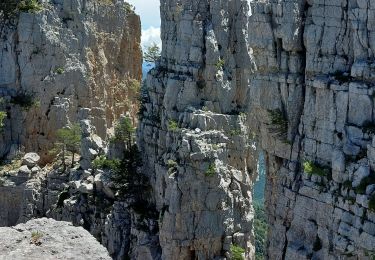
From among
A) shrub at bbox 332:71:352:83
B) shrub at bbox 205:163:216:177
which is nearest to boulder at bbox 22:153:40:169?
shrub at bbox 205:163:216:177

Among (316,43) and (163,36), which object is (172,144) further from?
(316,43)

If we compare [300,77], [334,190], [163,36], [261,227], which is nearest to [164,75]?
[163,36]

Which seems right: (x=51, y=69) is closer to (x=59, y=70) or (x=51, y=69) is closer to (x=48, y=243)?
(x=59, y=70)

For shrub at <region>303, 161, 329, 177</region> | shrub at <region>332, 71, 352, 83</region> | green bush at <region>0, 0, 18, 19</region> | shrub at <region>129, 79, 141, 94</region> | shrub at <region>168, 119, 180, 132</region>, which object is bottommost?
shrub at <region>168, 119, 180, 132</region>

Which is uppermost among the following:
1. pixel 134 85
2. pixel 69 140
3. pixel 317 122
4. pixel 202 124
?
pixel 317 122

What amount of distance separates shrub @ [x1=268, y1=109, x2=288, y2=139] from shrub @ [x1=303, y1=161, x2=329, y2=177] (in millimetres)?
3252

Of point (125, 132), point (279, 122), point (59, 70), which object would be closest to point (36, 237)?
point (279, 122)

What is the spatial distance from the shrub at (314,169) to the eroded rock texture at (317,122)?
0.07 meters

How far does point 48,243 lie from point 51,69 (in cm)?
5106

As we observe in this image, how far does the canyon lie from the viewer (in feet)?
98.1

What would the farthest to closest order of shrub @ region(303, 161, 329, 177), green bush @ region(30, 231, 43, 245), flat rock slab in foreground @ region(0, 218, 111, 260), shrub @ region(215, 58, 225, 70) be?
shrub @ region(215, 58, 225, 70) → shrub @ region(303, 161, 329, 177) → green bush @ region(30, 231, 43, 245) → flat rock slab in foreground @ region(0, 218, 111, 260)

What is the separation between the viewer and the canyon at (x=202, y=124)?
29906 mm

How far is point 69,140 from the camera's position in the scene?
6019cm

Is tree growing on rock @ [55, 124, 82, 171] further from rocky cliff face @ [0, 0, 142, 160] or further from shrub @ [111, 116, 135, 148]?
shrub @ [111, 116, 135, 148]
